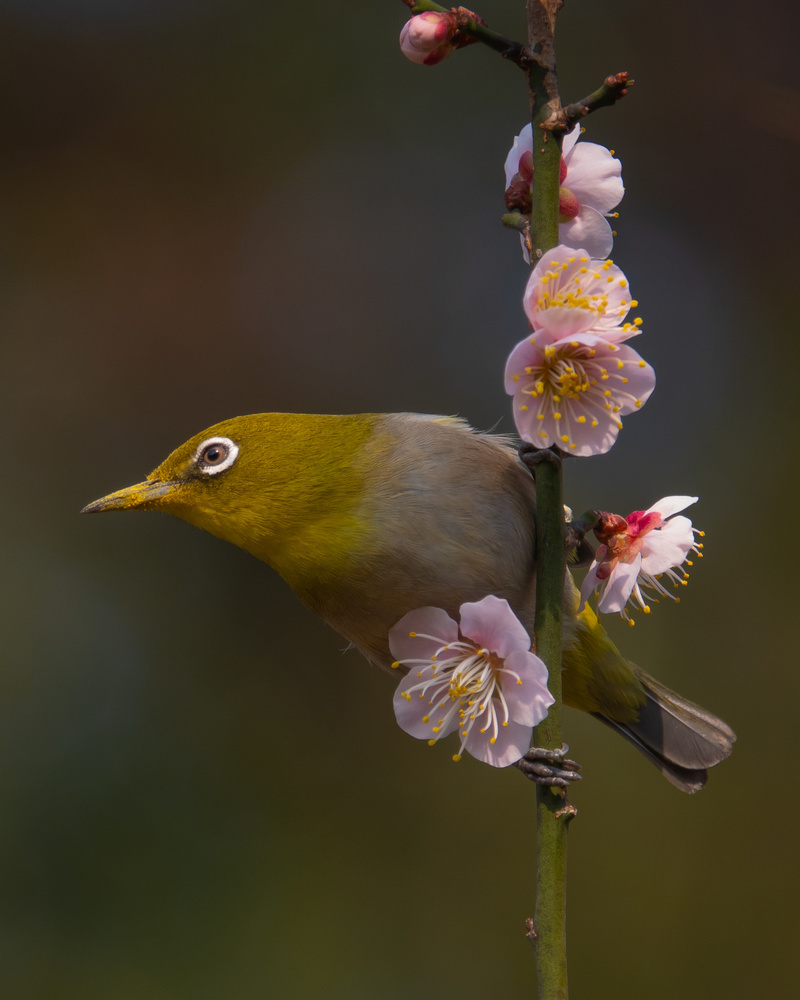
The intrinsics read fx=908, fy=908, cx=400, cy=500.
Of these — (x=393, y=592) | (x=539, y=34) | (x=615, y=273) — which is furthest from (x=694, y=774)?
(x=539, y=34)

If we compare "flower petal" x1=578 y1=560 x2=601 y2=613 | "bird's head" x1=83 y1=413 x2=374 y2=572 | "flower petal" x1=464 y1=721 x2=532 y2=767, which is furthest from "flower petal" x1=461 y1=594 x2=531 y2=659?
"bird's head" x1=83 y1=413 x2=374 y2=572

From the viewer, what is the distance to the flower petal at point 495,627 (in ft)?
4.10

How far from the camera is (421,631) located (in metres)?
1.42

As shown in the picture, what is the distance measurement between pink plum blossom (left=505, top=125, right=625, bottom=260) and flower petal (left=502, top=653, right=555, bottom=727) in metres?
0.65

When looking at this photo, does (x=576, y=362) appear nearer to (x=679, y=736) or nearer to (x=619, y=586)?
(x=619, y=586)

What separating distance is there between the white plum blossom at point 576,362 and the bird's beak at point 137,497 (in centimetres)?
91

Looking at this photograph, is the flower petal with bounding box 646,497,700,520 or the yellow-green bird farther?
the yellow-green bird

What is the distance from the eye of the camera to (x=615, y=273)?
4.02 ft

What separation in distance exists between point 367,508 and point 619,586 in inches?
23.0

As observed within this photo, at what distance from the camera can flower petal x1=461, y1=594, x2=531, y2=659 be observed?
49.2 inches

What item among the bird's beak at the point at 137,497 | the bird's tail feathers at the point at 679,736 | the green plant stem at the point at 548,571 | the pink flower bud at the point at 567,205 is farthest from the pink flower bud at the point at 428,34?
the bird's tail feathers at the point at 679,736

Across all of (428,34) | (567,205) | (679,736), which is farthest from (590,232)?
(679,736)

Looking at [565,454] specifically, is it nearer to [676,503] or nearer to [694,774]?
[676,503]

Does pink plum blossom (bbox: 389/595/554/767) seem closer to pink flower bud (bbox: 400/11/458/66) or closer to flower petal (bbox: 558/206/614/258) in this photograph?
flower petal (bbox: 558/206/614/258)
